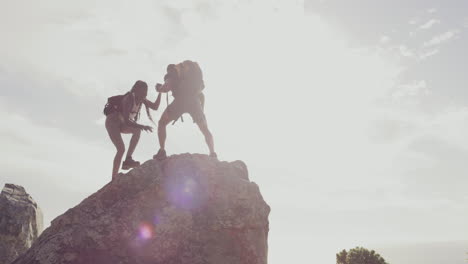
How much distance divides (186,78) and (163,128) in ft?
6.22

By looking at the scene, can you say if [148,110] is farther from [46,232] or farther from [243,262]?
[243,262]

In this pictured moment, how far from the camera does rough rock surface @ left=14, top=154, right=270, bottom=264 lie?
26.3ft

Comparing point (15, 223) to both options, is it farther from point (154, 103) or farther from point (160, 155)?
point (160, 155)

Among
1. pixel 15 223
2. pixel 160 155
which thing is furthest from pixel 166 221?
pixel 15 223

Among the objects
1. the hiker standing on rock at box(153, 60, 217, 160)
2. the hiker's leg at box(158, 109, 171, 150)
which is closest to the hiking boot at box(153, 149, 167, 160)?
the hiker's leg at box(158, 109, 171, 150)

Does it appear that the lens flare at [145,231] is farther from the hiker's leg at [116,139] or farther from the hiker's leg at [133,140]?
the hiker's leg at [133,140]

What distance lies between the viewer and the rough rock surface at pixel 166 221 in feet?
26.3

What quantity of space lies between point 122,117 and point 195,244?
506 centimetres

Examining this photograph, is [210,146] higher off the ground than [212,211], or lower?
higher

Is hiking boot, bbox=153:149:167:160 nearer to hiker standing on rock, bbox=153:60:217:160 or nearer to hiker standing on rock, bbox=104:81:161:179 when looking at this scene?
hiker standing on rock, bbox=153:60:217:160

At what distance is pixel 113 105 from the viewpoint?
433 inches

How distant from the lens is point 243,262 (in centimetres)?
860

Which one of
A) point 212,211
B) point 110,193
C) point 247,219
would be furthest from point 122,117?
point 247,219

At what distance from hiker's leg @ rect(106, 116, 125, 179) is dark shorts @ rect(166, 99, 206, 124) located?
177cm
